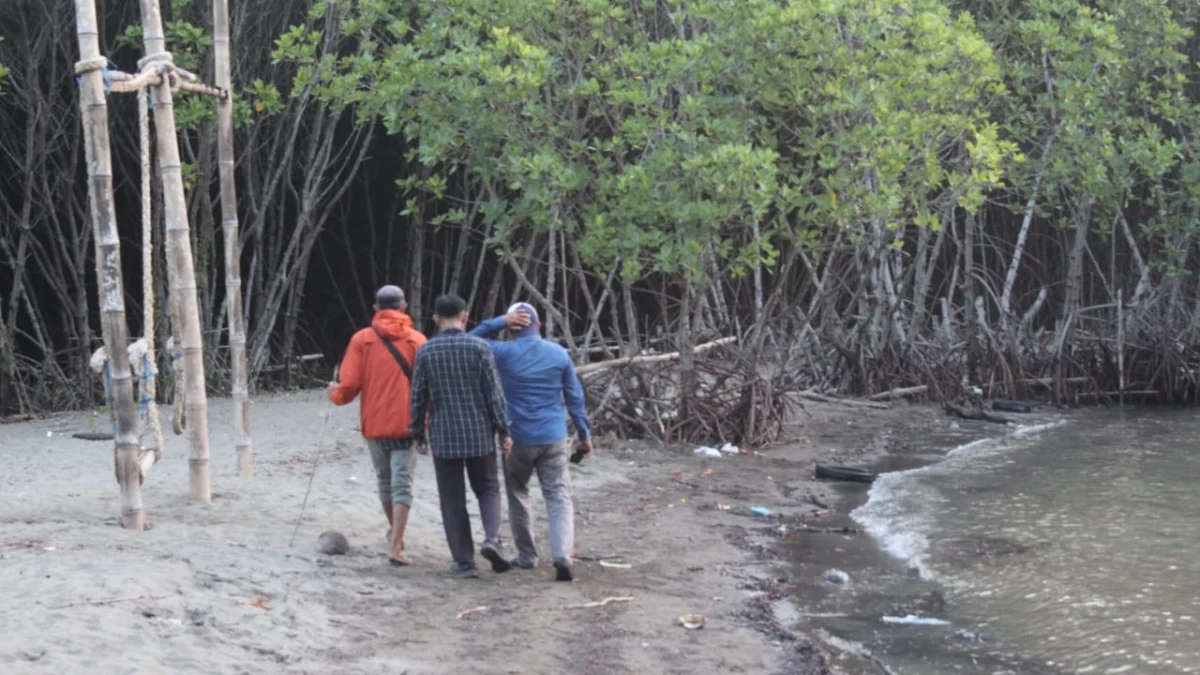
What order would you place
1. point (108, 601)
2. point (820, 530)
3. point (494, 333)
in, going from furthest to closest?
1. point (820, 530)
2. point (494, 333)
3. point (108, 601)

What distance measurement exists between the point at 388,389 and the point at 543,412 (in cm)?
81

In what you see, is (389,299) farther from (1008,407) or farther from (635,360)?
(1008,407)

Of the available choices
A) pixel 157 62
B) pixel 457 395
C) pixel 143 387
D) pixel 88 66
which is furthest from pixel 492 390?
pixel 157 62

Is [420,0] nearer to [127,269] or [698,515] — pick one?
[698,515]

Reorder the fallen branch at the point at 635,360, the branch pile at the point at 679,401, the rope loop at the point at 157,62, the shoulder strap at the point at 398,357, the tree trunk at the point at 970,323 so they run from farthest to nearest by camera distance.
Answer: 1. the tree trunk at the point at 970,323
2. the branch pile at the point at 679,401
3. the fallen branch at the point at 635,360
4. the rope loop at the point at 157,62
5. the shoulder strap at the point at 398,357

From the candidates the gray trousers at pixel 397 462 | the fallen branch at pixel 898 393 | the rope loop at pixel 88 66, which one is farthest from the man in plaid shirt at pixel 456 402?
the fallen branch at pixel 898 393

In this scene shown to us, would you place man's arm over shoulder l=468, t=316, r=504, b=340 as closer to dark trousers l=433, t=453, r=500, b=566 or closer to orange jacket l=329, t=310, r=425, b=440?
orange jacket l=329, t=310, r=425, b=440

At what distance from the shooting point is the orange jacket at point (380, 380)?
755cm

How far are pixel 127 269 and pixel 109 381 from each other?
10.8 metres

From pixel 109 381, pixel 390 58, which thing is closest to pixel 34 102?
pixel 390 58

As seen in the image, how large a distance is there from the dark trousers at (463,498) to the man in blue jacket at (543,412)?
0.58 ft

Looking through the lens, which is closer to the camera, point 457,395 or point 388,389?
point 457,395

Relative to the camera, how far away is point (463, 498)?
24.6 feet

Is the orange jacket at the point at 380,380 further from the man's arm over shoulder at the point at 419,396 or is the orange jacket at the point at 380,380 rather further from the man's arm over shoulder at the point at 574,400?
the man's arm over shoulder at the point at 574,400
